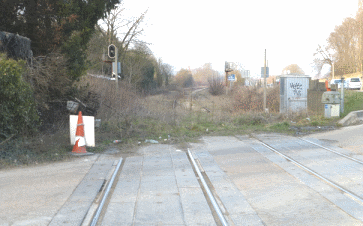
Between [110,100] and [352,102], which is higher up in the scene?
[110,100]

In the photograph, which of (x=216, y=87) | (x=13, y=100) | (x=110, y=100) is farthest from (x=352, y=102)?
(x=216, y=87)

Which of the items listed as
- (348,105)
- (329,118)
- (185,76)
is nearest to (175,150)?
(329,118)

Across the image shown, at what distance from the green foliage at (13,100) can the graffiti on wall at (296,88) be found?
14.4 m

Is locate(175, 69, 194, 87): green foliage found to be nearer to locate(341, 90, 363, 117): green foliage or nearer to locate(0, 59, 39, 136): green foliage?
locate(341, 90, 363, 117): green foliage

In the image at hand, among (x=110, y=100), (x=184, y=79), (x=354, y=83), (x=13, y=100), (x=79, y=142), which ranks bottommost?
(x=79, y=142)

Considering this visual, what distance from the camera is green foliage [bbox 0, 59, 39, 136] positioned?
9.15 m

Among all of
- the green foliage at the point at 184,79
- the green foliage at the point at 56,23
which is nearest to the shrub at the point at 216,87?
the green foliage at the point at 184,79

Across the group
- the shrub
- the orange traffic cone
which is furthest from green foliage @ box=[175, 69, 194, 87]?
the orange traffic cone

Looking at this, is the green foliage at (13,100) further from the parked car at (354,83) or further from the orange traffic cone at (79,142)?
the parked car at (354,83)

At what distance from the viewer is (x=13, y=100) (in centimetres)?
941

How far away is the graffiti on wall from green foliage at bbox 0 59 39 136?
14426mm

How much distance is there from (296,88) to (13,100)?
A: 49.8 feet

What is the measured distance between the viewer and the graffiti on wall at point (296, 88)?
19844mm

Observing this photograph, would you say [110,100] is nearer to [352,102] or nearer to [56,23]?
[56,23]
